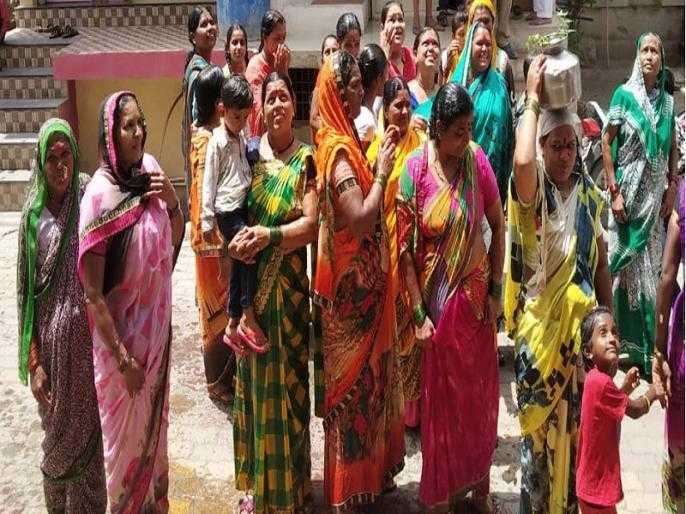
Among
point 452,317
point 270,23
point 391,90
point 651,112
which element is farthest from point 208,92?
point 651,112

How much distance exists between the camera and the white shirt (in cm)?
408

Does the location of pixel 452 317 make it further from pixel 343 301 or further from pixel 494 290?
pixel 343 301

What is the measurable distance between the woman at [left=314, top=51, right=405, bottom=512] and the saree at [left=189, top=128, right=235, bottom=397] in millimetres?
1074

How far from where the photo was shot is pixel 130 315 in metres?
3.85

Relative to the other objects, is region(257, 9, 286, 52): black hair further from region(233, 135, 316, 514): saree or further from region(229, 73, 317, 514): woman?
region(233, 135, 316, 514): saree

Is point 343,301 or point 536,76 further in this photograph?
point 343,301

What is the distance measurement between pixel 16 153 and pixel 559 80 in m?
7.23

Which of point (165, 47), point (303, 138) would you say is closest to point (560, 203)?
point (303, 138)

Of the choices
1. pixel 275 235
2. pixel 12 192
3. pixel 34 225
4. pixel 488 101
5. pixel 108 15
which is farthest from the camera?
pixel 108 15

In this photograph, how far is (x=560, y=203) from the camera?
3697 mm

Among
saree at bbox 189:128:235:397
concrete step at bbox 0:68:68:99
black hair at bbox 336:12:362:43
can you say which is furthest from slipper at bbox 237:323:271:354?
concrete step at bbox 0:68:68:99

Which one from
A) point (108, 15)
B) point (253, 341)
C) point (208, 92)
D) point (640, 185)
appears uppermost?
point (108, 15)

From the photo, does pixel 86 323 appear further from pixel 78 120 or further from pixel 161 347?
pixel 78 120

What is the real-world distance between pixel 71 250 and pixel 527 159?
1828 mm
